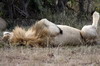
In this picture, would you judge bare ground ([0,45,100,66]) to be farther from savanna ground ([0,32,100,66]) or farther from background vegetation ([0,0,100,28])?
background vegetation ([0,0,100,28])

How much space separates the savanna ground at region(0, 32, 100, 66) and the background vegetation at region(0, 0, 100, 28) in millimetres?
4133

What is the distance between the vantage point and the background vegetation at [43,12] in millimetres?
11297

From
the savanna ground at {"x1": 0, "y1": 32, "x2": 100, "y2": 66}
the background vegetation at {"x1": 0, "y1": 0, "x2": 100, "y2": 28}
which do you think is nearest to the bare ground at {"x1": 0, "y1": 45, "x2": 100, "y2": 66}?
the savanna ground at {"x1": 0, "y1": 32, "x2": 100, "y2": 66}

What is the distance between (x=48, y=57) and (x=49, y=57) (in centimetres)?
2

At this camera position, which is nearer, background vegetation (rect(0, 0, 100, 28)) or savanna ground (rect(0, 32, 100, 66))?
savanna ground (rect(0, 32, 100, 66))

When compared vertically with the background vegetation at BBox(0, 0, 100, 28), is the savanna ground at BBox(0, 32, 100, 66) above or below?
below

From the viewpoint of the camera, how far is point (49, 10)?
12086mm

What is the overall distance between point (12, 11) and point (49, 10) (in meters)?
1.31

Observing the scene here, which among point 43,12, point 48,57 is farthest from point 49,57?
point 43,12

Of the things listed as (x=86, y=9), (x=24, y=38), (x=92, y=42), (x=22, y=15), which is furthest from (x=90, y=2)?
(x=24, y=38)

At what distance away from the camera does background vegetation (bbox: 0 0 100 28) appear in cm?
1130

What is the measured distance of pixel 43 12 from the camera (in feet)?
38.7

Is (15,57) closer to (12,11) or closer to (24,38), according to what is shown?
(24,38)

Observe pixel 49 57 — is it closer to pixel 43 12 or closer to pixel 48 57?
pixel 48 57
